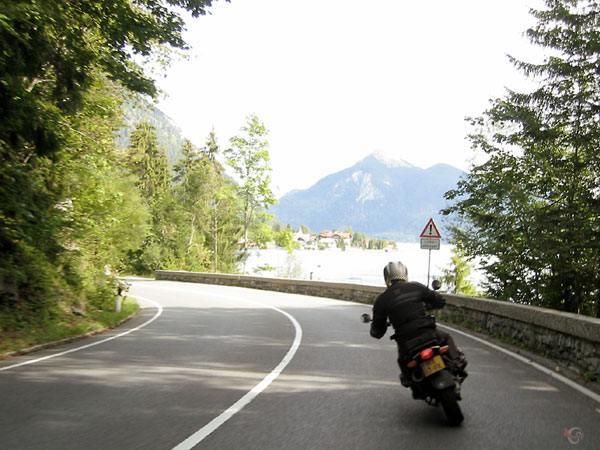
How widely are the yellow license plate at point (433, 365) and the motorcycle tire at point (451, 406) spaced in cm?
20

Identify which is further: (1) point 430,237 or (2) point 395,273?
(1) point 430,237

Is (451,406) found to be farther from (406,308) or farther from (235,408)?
(235,408)

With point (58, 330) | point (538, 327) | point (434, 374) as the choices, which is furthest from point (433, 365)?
point (58, 330)

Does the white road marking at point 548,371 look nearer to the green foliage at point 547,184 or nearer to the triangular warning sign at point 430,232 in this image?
the green foliage at point 547,184

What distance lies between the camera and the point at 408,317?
5.20 m

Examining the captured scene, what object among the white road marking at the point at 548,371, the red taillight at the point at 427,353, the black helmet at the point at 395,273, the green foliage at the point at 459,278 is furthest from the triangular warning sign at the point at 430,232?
the green foliage at the point at 459,278

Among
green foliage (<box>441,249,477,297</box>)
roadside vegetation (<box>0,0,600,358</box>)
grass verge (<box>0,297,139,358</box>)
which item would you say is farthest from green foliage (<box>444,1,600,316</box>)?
green foliage (<box>441,249,477,297</box>)

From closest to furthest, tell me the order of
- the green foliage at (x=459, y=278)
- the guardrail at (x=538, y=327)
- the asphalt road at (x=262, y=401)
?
the asphalt road at (x=262, y=401)
the guardrail at (x=538, y=327)
the green foliage at (x=459, y=278)

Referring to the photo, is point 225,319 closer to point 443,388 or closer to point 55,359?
point 55,359

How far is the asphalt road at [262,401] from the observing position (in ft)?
14.5

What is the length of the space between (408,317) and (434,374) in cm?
62

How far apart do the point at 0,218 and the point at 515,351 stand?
9.98m

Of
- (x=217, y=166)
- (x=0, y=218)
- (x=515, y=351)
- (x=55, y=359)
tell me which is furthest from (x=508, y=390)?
(x=217, y=166)

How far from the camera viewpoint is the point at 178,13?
38.4 feet
